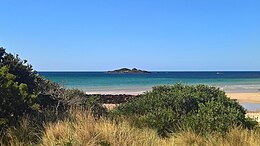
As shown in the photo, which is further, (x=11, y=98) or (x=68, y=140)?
(x=11, y=98)

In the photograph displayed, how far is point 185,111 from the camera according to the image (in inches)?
452

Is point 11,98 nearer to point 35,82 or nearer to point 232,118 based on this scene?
point 35,82

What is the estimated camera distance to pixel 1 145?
8.09 meters

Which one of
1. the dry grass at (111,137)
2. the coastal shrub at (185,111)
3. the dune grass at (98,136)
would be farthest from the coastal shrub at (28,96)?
the coastal shrub at (185,111)

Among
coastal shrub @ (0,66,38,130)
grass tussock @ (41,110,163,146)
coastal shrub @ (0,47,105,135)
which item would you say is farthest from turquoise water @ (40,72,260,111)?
grass tussock @ (41,110,163,146)

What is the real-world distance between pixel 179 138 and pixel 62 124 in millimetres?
2449

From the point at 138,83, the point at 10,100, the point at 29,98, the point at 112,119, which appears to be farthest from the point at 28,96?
the point at 138,83

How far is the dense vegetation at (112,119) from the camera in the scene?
7949mm

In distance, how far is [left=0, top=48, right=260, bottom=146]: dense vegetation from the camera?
7.95 meters

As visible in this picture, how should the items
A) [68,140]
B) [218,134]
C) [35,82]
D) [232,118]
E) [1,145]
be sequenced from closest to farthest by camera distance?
[68,140] < [1,145] < [218,134] < [232,118] < [35,82]

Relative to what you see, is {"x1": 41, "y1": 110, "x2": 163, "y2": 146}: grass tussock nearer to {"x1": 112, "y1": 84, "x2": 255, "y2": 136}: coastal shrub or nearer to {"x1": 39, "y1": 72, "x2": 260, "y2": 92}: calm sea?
{"x1": 112, "y1": 84, "x2": 255, "y2": 136}: coastal shrub

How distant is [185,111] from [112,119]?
80.3 inches

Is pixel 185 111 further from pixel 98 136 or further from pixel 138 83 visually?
pixel 138 83

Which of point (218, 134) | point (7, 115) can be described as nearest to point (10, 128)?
point (7, 115)
